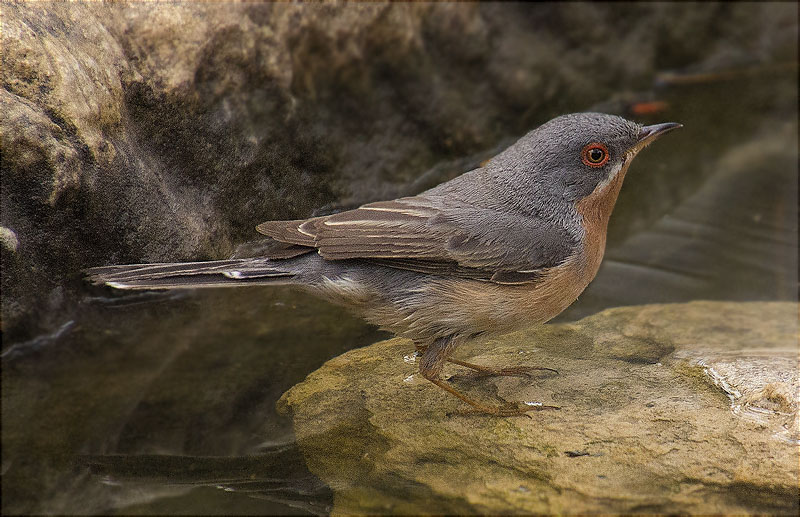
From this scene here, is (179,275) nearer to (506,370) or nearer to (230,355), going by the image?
(230,355)

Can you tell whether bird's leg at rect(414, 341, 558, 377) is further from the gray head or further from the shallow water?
the gray head

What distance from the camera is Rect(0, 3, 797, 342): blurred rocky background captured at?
163 inches

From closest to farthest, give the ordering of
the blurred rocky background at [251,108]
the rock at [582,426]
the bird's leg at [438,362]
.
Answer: the rock at [582,426] → the blurred rocky background at [251,108] → the bird's leg at [438,362]

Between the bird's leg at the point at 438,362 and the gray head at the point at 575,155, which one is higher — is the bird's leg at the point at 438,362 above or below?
below

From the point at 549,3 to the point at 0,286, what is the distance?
554 centimetres

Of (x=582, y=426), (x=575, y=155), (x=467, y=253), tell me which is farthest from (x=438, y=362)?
(x=575, y=155)

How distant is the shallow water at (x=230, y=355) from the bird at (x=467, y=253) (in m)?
0.70

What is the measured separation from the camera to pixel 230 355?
5148 millimetres

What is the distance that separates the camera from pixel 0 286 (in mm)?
4441

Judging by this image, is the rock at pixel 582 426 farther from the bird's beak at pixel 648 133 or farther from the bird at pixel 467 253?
the bird's beak at pixel 648 133

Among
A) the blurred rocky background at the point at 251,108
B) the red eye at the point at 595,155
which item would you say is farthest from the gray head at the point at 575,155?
the blurred rocky background at the point at 251,108

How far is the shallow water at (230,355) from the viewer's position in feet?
13.9

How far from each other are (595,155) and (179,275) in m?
2.40

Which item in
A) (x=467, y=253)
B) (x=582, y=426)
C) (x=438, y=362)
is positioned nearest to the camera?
(x=582, y=426)
